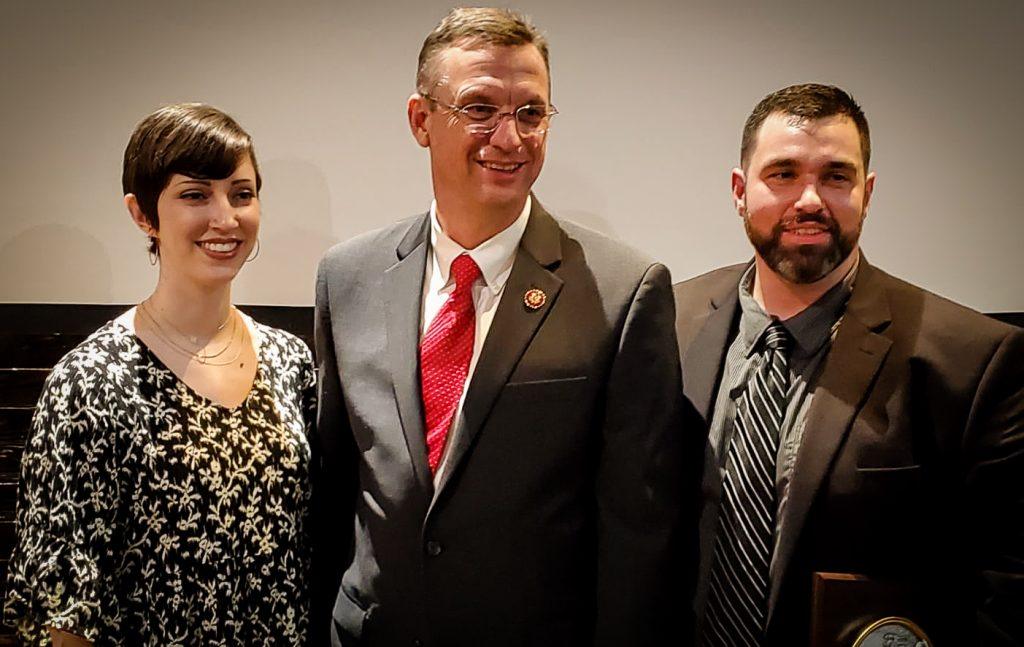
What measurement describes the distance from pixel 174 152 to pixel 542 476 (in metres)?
0.92

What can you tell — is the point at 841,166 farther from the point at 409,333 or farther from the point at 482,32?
the point at 409,333

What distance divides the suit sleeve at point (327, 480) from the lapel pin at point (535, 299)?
0.42 metres

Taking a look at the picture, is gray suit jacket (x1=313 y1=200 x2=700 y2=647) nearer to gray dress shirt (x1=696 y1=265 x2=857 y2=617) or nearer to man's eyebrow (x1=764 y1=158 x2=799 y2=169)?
gray dress shirt (x1=696 y1=265 x2=857 y2=617)

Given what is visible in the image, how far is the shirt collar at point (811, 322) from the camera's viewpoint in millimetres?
1944

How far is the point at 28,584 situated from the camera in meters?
1.75

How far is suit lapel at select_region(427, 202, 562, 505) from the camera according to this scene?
1757 millimetres

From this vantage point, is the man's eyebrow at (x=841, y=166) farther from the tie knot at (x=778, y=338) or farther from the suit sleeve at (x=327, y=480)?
the suit sleeve at (x=327, y=480)

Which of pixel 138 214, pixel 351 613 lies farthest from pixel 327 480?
pixel 138 214

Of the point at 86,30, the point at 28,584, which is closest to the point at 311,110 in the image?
the point at 86,30

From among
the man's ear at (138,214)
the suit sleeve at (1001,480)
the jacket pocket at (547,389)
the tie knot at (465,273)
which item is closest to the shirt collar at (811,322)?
the suit sleeve at (1001,480)

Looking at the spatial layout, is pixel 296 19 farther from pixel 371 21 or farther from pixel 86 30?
pixel 86 30

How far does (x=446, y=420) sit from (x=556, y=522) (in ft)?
0.88

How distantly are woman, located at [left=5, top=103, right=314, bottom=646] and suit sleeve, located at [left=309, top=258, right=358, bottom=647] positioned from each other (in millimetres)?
53

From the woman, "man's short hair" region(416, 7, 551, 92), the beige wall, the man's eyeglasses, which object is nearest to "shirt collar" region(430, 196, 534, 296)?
the man's eyeglasses
